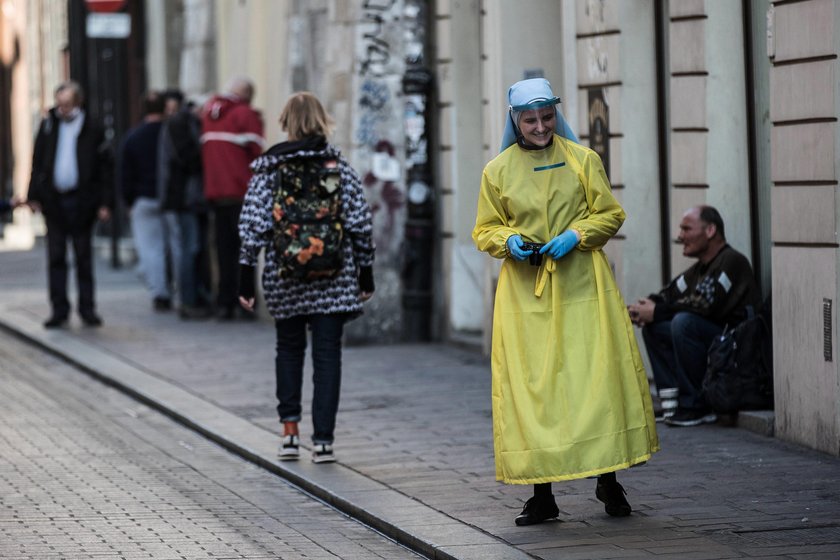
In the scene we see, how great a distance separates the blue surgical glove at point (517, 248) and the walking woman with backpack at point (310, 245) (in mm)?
1855

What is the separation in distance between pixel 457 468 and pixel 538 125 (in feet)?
7.18

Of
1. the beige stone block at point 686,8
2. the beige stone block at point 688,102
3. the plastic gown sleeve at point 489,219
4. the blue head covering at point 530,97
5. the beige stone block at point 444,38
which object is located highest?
the beige stone block at point 444,38

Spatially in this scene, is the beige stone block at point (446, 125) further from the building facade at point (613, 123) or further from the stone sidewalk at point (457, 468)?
the stone sidewalk at point (457, 468)

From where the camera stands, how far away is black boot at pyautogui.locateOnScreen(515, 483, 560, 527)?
7.48m

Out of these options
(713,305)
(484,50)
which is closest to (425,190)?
(484,50)

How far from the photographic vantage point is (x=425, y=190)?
47.9 ft

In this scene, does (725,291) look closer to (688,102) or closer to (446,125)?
(688,102)

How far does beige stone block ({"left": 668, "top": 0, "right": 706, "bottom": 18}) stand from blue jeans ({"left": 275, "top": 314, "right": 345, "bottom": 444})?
3.09 m

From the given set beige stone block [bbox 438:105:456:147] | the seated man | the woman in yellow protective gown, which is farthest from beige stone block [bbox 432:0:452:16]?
the woman in yellow protective gown

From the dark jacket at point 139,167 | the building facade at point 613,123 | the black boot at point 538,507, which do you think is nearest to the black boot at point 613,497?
the black boot at point 538,507

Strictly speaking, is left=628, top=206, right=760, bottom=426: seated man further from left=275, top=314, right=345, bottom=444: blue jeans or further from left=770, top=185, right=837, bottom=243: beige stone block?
left=275, top=314, right=345, bottom=444: blue jeans

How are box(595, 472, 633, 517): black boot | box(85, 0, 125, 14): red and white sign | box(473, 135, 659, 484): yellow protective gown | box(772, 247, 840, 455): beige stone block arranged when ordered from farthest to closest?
box(85, 0, 125, 14): red and white sign → box(772, 247, 840, 455): beige stone block → box(595, 472, 633, 517): black boot → box(473, 135, 659, 484): yellow protective gown

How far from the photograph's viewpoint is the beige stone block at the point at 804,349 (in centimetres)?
899

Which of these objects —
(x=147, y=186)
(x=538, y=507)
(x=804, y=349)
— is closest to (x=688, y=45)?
(x=804, y=349)
